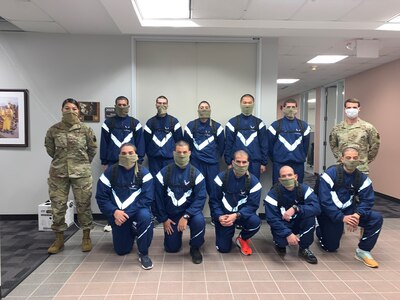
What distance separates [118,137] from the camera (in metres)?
4.11

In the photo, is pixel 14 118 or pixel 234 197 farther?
pixel 14 118

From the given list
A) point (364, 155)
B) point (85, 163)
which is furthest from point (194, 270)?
point (364, 155)

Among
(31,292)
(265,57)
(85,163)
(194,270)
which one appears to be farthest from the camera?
(265,57)

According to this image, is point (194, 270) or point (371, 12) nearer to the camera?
point (194, 270)

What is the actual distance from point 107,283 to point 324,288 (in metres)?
1.88

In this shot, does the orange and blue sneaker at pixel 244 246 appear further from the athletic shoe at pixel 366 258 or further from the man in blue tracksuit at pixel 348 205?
the athletic shoe at pixel 366 258

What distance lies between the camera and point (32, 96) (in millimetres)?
4484

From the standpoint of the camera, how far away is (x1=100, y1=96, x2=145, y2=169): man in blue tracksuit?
13.4ft

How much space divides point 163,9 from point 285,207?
2.81 metres

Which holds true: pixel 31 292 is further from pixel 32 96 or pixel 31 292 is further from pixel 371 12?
pixel 371 12

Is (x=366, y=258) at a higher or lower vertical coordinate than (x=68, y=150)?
lower

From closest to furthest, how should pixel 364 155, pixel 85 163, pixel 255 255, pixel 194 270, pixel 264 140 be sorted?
pixel 194 270, pixel 255 255, pixel 85 163, pixel 364 155, pixel 264 140

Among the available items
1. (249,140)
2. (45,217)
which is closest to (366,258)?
(249,140)

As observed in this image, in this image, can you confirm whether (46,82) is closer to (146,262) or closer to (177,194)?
(177,194)
